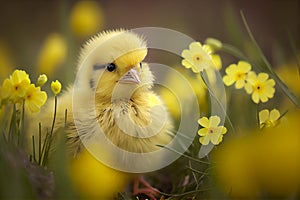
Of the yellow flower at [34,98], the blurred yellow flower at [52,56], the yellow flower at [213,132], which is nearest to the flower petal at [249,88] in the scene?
the yellow flower at [213,132]

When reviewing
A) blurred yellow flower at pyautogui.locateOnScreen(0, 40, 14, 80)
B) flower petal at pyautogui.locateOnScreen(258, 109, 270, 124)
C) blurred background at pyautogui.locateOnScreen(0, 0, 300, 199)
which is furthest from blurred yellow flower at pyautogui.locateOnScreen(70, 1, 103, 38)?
flower petal at pyautogui.locateOnScreen(258, 109, 270, 124)

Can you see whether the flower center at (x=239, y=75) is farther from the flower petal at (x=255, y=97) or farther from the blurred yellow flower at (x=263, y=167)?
the blurred yellow flower at (x=263, y=167)

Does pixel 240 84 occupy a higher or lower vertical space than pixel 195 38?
lower

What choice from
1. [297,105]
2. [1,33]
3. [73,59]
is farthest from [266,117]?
[1,33]

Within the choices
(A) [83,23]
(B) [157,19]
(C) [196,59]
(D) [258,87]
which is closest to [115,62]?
(C) [196,59]

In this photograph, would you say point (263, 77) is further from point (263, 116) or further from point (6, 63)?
point (6, 63)

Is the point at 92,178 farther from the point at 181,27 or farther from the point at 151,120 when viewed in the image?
the point at 181,27
